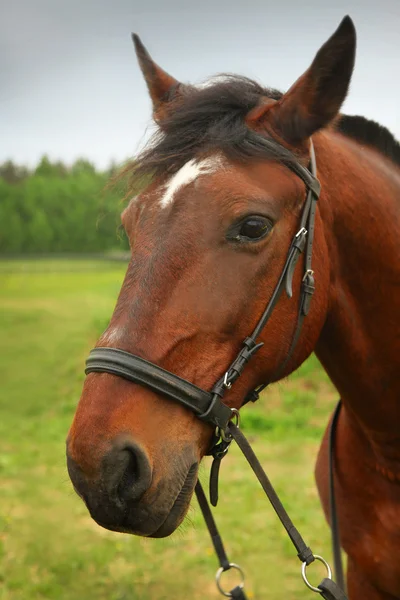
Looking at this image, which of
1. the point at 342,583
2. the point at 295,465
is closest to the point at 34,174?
the point at 295,465

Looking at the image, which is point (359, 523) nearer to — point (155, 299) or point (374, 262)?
point (374, 262)

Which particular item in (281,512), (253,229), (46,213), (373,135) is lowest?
(46,213)

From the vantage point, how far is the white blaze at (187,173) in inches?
87.7

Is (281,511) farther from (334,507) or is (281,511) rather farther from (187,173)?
(187,173)

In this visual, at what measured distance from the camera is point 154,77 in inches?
115

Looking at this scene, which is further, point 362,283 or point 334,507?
point 334,507

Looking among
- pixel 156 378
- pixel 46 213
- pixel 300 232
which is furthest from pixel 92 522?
pixel 46 213

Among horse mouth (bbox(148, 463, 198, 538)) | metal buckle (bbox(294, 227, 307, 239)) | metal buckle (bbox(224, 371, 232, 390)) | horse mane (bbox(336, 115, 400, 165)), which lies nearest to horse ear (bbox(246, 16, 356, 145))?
metal buckle (bbox(294, 227, 307, 239))

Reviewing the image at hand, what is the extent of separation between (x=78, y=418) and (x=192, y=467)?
0.46 m

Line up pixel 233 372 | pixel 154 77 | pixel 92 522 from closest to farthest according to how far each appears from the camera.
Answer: pixel 233 372, pixel 154 77, pixel 92 522

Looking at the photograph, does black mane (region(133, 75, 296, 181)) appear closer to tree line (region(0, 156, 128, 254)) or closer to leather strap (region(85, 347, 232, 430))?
leather strap (region(85, 347, 232, 430))

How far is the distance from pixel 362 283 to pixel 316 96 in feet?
2.83

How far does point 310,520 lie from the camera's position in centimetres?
695

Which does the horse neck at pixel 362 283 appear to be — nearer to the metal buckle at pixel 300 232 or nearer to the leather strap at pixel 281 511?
the metal buckle at pixel 300 232
